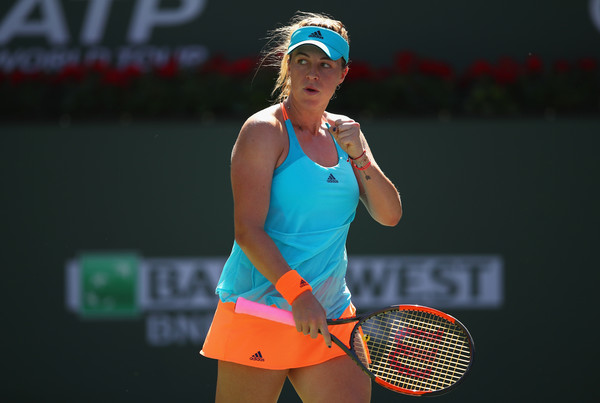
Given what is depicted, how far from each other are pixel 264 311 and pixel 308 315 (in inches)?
9.5

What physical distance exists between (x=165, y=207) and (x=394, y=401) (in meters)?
1.70

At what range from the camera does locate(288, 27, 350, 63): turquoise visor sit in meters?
2.52

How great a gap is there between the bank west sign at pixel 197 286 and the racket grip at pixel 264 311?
2149 mm

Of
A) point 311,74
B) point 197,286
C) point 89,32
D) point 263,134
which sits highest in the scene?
point 89,32

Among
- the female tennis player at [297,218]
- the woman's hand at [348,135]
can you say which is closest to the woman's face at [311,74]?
the female tennis player at [297,218]

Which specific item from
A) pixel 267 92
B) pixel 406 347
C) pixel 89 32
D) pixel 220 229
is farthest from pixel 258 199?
pixel 89 32

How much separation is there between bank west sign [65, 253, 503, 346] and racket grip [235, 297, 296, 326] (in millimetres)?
2149

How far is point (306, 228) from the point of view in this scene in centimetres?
255

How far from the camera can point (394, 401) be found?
4.71 meters

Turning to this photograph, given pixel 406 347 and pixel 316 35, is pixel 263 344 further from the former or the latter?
pixel 316 35

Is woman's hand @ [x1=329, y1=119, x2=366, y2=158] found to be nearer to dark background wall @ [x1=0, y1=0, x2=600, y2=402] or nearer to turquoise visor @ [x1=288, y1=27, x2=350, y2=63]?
turquoise visor @ [x1=288, y1=27, x2=350, y2=63]

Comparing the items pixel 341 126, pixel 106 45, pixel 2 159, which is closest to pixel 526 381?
pixel 341 126

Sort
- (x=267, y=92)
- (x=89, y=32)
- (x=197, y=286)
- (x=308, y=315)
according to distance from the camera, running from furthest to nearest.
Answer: (x=89, y=32) < (x=267, y=92) < (x=197, y=286) < (x=308, y=315)

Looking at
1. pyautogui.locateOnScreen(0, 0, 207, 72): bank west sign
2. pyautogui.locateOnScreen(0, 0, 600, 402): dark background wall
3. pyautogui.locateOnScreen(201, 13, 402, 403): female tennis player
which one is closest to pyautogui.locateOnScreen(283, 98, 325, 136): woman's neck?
pyautogui.locateOnScreen(201, 13, 402, 403): female tennis player
